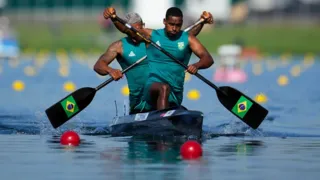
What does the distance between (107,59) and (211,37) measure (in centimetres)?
4059

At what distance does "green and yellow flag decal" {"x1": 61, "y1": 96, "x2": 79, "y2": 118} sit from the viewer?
16250mm

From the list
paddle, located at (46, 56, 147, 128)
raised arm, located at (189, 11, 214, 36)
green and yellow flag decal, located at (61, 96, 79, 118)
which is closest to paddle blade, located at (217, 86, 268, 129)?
raised arm, located at (189, 11, 214, 36)

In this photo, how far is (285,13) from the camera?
66.2 metres

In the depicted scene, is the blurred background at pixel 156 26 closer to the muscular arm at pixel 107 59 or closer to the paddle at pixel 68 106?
the paddle at pixel 68 106

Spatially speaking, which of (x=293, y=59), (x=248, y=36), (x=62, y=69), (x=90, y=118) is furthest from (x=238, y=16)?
(x=90, y=118)

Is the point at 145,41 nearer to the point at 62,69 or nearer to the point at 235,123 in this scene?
the point at 235,123

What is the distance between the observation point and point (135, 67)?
16.1 meters

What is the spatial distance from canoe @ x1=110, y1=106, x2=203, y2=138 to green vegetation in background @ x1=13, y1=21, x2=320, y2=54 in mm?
34817

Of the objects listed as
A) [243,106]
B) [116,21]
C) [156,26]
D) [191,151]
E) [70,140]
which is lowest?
[191,151]

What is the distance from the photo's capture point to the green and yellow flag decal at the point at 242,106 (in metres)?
15.9

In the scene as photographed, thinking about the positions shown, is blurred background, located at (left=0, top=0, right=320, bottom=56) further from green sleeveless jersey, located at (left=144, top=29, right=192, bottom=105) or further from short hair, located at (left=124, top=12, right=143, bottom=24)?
green sleeveless jersey, located at (left=144, top=29, right=192, bottom=105)

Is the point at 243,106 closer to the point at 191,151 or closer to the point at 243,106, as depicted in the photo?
the point at 243,106

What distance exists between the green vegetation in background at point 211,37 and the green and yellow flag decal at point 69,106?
33.9 m

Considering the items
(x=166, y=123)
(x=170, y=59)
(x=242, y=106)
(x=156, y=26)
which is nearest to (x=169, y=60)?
(x=170, y=59)
